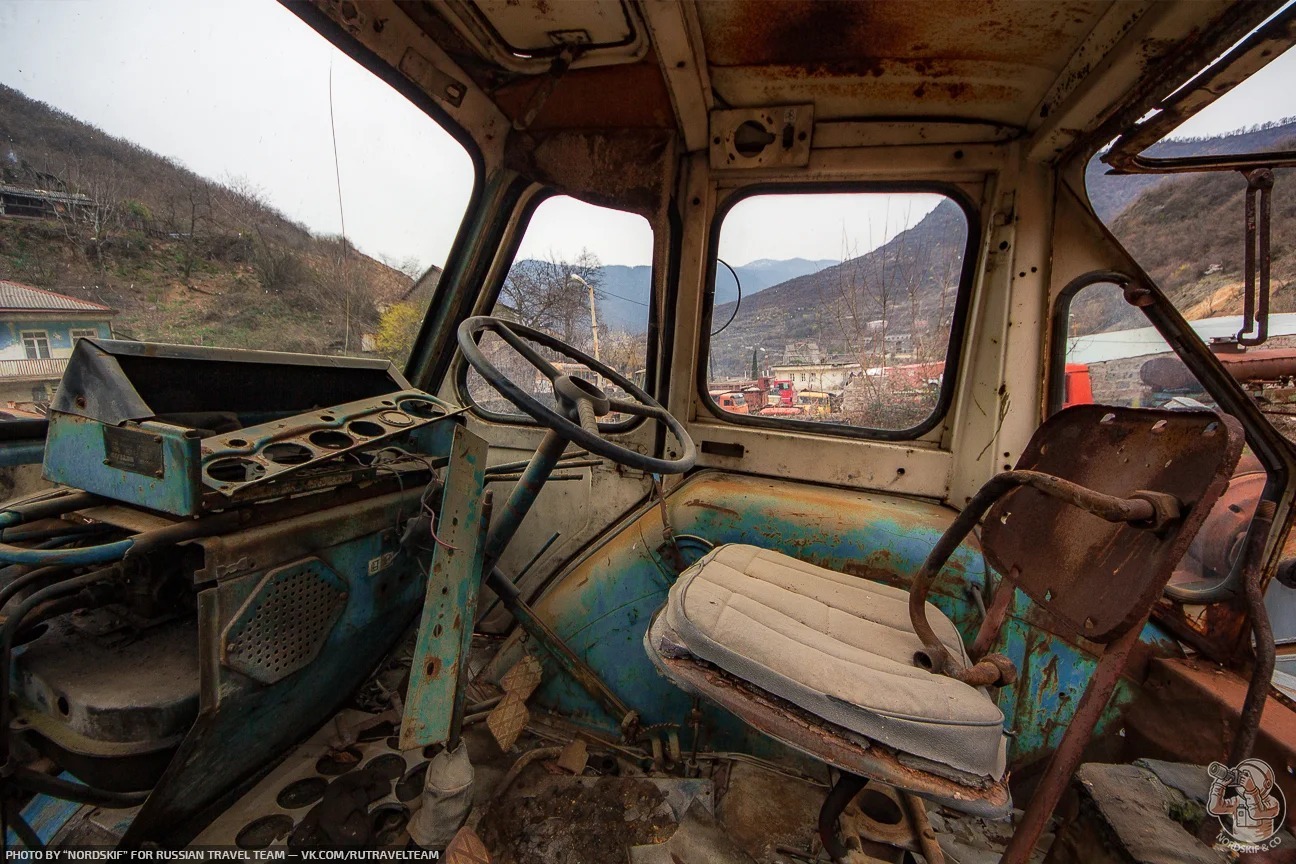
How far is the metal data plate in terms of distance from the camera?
106 centimetres

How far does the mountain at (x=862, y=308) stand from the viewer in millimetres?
1682

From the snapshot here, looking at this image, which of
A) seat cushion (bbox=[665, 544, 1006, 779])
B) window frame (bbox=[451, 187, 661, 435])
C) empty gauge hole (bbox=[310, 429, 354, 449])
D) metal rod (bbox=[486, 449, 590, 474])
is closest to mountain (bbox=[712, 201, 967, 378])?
window frame (bbox=[451, 187, 661, 435])

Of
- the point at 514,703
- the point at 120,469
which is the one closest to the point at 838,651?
the point at 514,703

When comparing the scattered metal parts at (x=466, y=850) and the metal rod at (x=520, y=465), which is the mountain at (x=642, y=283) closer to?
the metal rod at (x=520, y=465)

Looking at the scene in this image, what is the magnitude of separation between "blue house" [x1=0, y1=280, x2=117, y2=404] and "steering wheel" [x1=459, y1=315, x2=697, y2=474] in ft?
3.03

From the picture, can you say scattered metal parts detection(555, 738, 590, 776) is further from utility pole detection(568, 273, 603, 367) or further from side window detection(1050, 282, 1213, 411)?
side window detection(1050, 282, 1213, 411)

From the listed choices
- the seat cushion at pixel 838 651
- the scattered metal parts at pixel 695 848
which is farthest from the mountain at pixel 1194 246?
the scattered metal parts at pixel 695 848

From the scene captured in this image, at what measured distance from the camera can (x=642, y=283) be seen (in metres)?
1.92

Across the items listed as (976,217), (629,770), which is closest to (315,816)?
(629,770)

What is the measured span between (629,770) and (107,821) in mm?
1214

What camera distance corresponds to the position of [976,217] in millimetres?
1599

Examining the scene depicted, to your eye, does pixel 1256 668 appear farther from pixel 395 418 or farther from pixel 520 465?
pixel 395 418

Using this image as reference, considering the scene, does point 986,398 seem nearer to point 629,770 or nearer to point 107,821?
point 629,770

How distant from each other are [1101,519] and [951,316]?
957 millimetres
